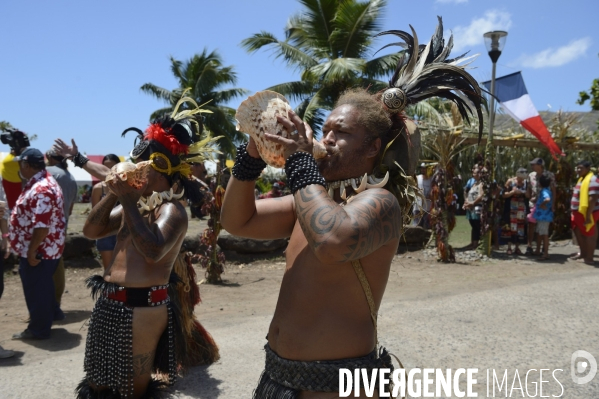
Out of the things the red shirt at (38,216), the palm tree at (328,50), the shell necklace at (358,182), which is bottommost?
the red shirt at (38,216)

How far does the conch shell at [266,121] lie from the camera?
2.04m

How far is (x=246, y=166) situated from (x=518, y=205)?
1029 centimetres

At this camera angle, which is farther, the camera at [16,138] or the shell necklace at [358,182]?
the camera at [16,138]

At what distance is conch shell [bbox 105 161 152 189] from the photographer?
117 inches

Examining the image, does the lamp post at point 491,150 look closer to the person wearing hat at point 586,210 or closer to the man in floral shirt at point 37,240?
the person wearing hat at point 586,210

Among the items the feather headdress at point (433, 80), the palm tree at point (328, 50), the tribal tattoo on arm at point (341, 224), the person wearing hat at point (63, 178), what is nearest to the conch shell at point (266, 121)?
the tribal tattoo on arm at point (341, 224)

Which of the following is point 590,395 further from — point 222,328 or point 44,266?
point 44,266

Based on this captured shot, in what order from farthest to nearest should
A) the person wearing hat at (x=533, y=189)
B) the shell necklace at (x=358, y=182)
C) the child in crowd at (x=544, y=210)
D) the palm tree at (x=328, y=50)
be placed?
1. the palm tree at (x=328, y=50)
2. the person wearing hat at (x=533, y=189)
3. the child in crowd at (x=544, y=210)
4. the shell necklace at (x=358, y=182)

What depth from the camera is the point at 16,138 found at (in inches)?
272

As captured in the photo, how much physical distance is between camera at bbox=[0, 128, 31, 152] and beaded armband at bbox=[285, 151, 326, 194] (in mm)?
6003

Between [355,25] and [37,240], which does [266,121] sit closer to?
[37,240]

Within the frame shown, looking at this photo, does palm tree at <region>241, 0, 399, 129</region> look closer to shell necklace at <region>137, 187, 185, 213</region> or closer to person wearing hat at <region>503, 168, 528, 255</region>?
person wearing hat at <region>503, 168, 528, 255</region>

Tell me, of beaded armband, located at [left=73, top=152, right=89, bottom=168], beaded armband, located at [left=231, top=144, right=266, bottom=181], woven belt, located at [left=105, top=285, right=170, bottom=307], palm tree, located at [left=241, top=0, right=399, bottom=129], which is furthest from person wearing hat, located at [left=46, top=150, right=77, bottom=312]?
palm tree, located at [left=241, top=0, right=399, bottom=129]

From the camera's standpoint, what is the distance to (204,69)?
92.4 ft
